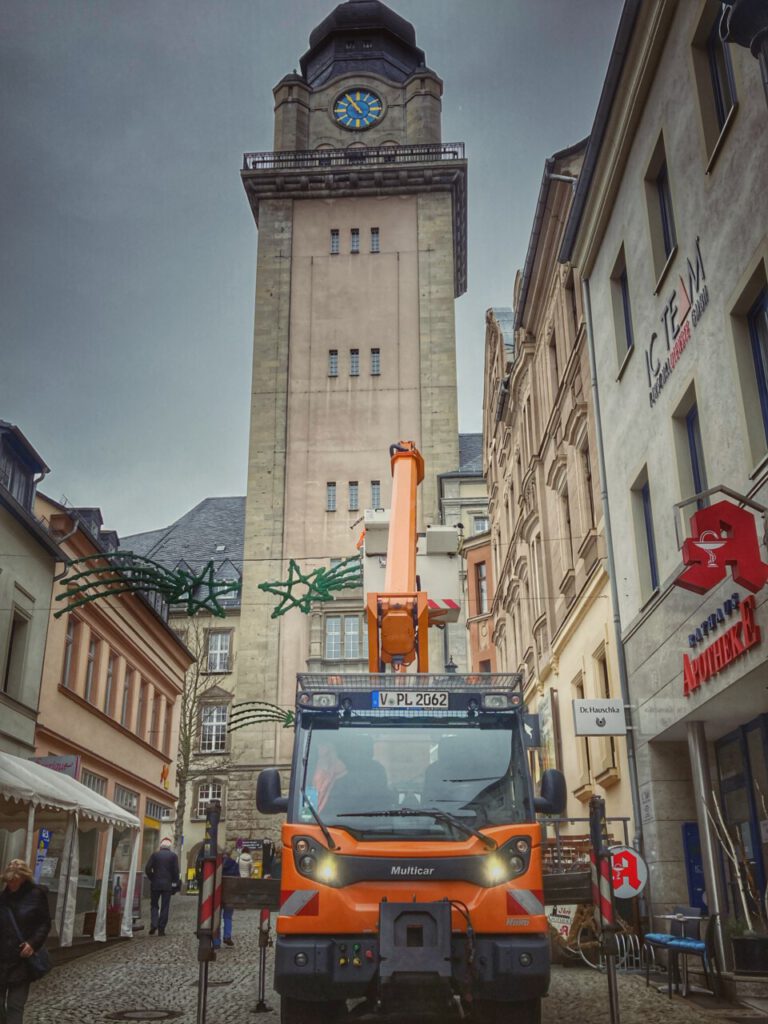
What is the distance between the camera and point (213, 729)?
62.2 metres

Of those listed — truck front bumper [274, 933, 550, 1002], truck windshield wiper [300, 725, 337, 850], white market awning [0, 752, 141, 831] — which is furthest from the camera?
white market awning [0, 752, 141, 831]

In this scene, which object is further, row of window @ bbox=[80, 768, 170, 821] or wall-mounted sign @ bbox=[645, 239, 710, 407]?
row of window @ bbox=[80, 768, 170, 821]

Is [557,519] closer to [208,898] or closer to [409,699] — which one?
[409,699]

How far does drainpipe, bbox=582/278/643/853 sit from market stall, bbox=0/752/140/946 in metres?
8.71

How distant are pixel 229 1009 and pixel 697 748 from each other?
21.4 ft

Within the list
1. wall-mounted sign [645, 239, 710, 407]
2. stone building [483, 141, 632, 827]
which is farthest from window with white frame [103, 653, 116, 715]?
wall-mounted sign [645, 239, 710, 407]

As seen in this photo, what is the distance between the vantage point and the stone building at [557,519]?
1914 centimetres

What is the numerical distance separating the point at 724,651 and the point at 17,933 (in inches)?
296

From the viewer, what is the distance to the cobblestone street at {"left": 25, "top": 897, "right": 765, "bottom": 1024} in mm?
10242

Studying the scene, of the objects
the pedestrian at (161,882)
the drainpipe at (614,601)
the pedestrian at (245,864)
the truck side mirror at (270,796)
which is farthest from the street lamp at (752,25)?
the pedestrian at (245,864)

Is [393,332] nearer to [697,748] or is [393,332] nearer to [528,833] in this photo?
[697,748]

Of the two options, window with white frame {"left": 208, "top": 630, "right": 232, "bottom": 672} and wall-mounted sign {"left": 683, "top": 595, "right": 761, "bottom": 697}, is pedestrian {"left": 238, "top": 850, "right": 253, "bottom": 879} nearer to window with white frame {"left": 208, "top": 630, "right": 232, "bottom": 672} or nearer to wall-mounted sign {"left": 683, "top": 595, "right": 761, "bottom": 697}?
window with white frame {"left": 208, "top": 630, "right": 232, "bottom": 672}

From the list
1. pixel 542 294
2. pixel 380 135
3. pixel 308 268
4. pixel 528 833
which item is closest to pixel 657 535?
pixel 528 833

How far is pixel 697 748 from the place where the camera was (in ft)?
44.5
